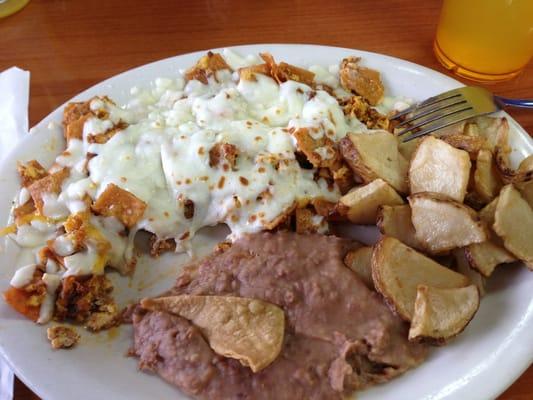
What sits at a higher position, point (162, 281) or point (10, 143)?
point (10, 143)

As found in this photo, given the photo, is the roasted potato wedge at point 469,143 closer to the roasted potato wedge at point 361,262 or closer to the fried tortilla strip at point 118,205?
the roasted potato wedge at point 361,262

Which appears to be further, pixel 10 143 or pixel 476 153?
pixel 10 143

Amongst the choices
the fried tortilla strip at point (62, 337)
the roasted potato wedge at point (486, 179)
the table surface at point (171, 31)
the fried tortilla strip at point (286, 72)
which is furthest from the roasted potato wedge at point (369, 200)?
the table surface at point (171, 31)

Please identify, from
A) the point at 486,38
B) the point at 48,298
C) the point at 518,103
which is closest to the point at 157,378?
the point at 48,298

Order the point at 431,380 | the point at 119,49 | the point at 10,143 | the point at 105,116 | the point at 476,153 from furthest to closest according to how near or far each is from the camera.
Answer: the point at 119,49
the point at 10,143
the point at 105,116
the point at 476,153
the point at 431,380

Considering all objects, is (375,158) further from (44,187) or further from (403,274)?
(44,187)

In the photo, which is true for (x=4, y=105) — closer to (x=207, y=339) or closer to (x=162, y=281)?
(x=162, y=281)

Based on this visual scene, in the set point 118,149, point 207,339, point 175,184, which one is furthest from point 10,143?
point 207,339
